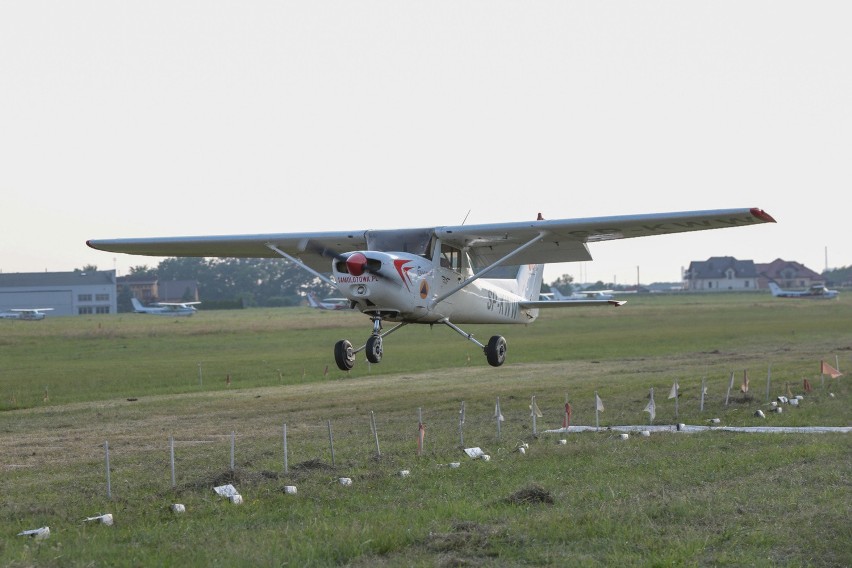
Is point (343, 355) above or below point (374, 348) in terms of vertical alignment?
below

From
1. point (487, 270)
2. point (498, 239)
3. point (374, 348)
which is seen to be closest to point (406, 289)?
point (374, 348)

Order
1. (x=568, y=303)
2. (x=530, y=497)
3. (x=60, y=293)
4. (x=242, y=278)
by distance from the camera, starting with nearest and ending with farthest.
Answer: (x=530, y=497) < (x=568, y=303) < (x=60, y=293) < (x=242, y=278)

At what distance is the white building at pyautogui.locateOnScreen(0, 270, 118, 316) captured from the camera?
13862 cm

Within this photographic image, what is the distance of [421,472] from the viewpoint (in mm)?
15273

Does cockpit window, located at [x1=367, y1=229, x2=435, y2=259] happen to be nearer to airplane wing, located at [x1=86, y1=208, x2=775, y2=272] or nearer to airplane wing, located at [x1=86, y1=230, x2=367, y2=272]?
airplane wing, located at [x1=86, y1=208, x2=775, y2=272]

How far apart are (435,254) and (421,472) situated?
832cm

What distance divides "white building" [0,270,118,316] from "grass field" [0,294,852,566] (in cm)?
10798

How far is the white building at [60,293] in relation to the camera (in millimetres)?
138625

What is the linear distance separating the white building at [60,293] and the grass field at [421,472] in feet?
354

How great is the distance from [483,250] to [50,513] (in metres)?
14.4

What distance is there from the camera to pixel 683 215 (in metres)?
21.2

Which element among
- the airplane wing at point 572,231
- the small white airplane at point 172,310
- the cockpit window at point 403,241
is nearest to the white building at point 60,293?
the small white airplane at point 172,310

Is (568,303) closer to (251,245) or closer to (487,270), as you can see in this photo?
(487,270)

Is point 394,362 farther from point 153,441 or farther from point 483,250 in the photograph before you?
point 153,441
